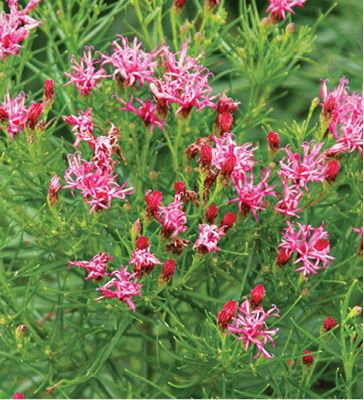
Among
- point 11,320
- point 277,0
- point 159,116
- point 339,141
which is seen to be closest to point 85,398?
point 11,320

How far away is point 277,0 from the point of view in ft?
3.88

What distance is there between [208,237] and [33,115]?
34cm

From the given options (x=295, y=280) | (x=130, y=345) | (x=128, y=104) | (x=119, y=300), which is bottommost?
(x=130, y=345)

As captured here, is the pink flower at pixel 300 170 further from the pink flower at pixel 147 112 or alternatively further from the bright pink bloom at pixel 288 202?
the pink flower at pixel 147 112

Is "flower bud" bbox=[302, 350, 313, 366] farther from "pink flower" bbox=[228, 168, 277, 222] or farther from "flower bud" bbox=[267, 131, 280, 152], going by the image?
"flower bud" bbox=[267, 131, 280, 152]

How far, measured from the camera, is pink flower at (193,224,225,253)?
0.97 metres

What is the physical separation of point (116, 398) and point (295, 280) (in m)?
0.39

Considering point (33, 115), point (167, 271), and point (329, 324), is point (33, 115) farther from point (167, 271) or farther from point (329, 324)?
point (329, 324)

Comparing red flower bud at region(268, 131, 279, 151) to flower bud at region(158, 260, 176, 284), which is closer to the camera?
flower bud at region(158, 260, 176, 284)

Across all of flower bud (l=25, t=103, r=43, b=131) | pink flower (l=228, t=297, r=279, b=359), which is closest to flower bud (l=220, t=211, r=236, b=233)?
pink flower (l=228, t=297, r=279, b=359)

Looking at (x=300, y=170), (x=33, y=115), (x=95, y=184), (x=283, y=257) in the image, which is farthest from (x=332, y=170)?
(x=33, y=115)

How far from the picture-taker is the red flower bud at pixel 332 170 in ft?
3.45

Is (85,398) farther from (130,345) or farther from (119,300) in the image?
(119,300)

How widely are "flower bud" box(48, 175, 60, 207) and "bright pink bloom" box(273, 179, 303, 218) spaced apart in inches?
14.0
